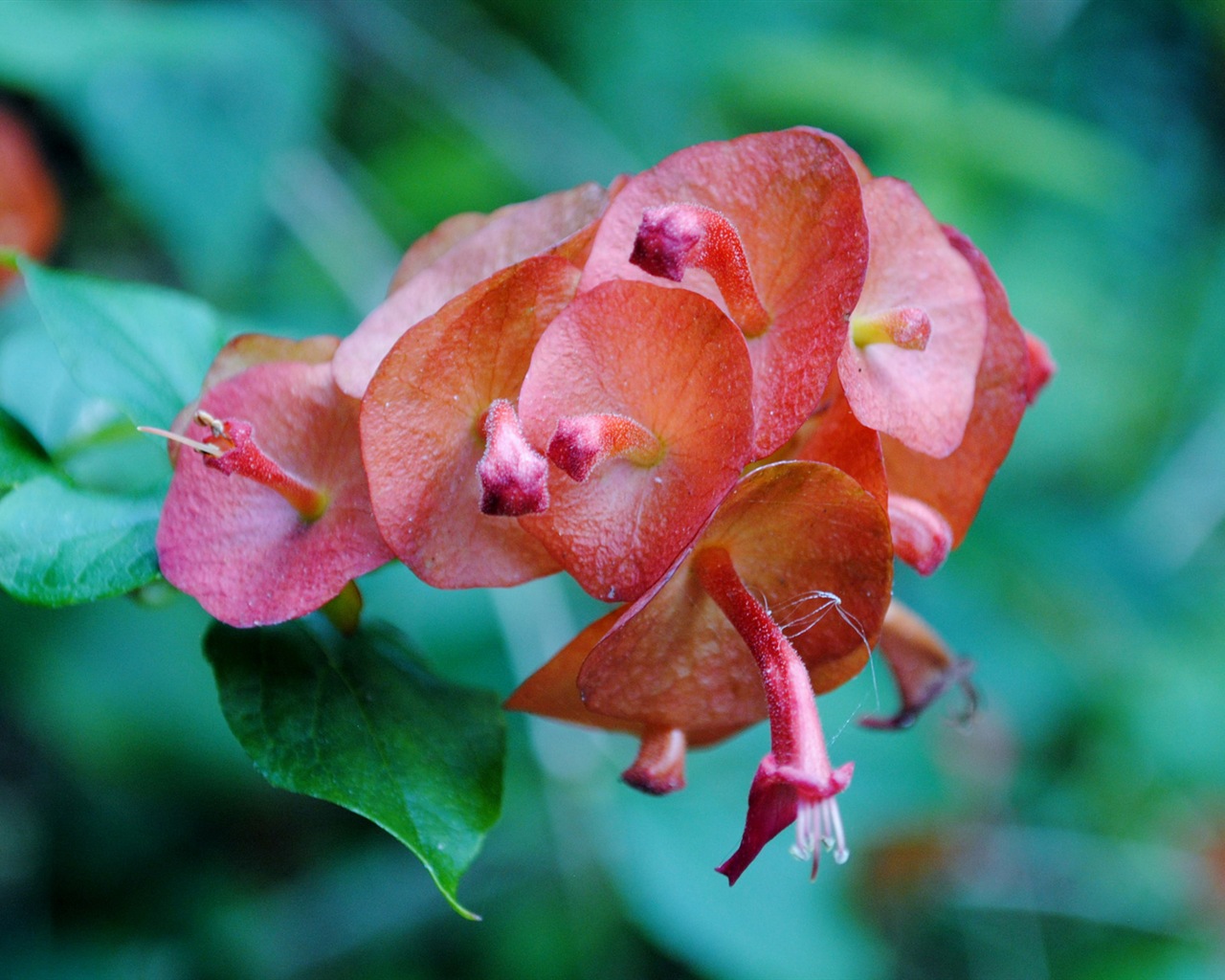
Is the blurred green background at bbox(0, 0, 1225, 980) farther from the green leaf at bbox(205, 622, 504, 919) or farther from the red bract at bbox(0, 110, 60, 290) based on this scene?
the green leaf at bbox(205, 622, 504, 919)

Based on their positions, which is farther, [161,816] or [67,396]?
[161,816]

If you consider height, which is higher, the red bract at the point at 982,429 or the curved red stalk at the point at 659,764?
the red bract at the point at 982,429

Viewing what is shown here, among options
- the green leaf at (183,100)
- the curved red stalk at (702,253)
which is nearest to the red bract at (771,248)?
the curved red stalk at (702,253)

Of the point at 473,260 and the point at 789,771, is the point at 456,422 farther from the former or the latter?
the point at 789,771

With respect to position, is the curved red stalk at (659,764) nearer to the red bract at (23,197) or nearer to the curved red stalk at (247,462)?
the curved red stalk at (247,462)

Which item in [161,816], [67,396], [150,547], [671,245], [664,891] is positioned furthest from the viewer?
[161,816]

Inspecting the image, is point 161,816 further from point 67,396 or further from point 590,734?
point 67,396

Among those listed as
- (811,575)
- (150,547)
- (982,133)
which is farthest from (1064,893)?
(150,547)
